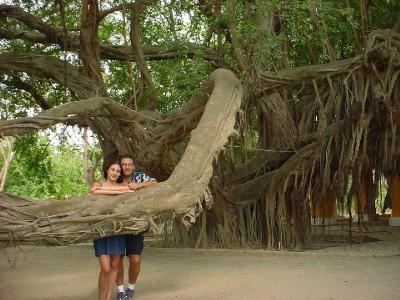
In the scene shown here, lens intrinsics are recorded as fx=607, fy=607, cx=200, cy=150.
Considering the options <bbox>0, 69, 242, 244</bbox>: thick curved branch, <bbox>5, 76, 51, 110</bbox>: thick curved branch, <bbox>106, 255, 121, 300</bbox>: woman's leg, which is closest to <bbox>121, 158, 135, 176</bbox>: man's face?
<bbox>106, 255, 121, 300</bbox>: woman's leg

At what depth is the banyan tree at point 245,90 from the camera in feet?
22.6

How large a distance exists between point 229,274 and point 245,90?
2.28 metres

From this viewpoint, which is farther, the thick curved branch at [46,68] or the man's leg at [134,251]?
the thick curved branch at [46,68]

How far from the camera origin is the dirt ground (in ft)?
17.9

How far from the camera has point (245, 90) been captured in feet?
24.6

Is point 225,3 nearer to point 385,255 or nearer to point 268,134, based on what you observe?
point 268,134

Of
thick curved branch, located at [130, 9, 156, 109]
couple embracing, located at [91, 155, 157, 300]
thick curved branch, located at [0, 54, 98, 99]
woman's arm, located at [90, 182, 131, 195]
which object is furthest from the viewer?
thick curved branch, located at [0, 54, 98, 99]

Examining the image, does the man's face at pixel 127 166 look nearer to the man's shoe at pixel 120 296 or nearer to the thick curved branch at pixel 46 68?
the man's shoe at pixel 120 296

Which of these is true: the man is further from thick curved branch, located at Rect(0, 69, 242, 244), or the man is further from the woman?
thick curved branch, located at Rect(0, 69, 242, 244)

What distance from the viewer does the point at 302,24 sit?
7027 mm

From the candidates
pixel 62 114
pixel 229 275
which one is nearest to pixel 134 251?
pixel 62 114

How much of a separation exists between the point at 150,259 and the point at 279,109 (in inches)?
109

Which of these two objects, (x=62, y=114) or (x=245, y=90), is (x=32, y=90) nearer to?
(x=245, y=90)

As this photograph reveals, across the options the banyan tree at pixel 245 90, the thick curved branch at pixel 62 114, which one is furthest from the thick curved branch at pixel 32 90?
the thick curved branch at pixel 62 114
